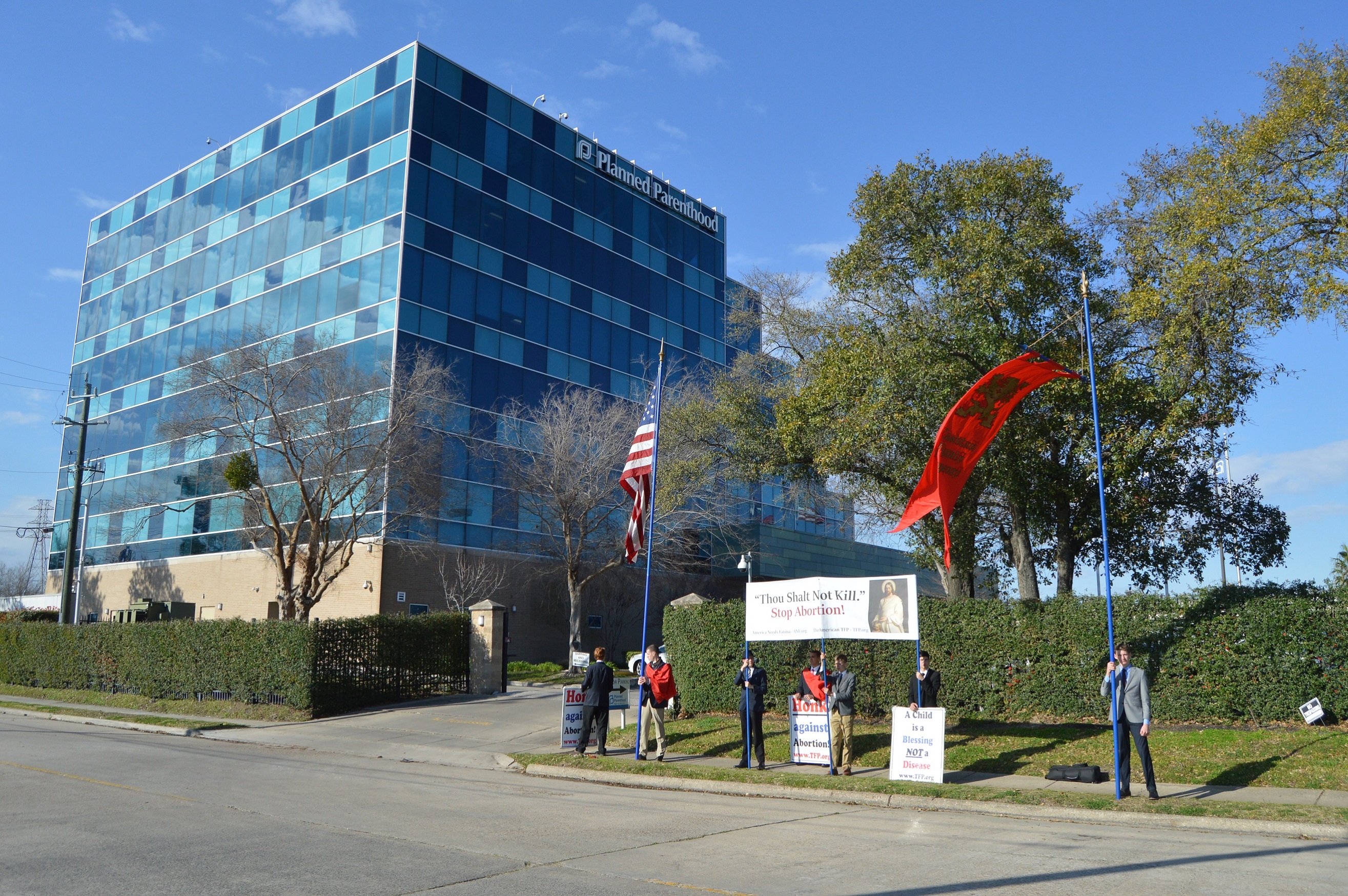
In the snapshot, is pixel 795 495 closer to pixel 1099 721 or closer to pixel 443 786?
pixel 1099 721

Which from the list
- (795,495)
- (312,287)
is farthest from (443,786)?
(312,287)

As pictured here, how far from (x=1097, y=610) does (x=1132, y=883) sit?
9.78 m

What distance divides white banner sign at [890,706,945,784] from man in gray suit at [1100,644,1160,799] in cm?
223

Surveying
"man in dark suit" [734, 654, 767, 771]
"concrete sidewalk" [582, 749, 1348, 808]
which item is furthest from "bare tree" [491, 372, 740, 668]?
"concrete sidewalk" [582, 749, 1348, 808]

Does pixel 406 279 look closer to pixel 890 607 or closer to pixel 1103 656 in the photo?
pixel 890 607

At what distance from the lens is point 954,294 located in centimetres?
2064

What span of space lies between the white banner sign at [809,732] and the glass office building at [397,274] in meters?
23.6

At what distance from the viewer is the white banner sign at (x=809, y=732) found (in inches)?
593

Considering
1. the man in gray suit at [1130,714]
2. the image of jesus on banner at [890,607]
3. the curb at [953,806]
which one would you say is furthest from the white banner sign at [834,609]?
the man in gray suit at [1130,714]

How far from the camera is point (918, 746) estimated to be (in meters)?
13.6

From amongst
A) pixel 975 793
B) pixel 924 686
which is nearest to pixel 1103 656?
pixel 924 686

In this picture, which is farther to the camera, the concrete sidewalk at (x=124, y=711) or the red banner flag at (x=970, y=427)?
the concrete sidewalk at (x=124, y=711)

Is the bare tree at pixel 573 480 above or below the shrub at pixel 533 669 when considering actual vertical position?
above

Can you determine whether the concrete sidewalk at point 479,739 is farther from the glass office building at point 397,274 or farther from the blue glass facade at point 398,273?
the glass office building at point 397,274
